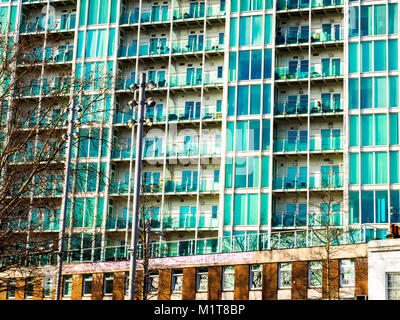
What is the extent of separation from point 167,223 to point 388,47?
23807mm

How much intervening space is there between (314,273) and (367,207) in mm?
12466

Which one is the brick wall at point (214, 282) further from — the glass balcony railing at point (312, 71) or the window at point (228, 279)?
the glass balcony railing at point (312, 71)

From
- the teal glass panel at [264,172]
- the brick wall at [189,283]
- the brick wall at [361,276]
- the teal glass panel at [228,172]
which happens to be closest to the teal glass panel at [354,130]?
the teal glass panel at [264,172]

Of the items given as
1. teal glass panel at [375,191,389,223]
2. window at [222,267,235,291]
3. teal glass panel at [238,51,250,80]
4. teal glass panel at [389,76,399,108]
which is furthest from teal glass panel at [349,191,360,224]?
teal glass panel at [238,51,250,80]

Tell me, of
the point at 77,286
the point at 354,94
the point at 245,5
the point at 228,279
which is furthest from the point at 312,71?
the point at 77,286

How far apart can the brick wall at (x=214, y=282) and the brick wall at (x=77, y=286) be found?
12134mm

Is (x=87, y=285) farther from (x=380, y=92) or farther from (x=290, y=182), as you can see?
(x=380, y=92)

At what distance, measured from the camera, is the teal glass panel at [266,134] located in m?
61.1

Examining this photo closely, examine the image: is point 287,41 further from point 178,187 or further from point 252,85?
point 178,187

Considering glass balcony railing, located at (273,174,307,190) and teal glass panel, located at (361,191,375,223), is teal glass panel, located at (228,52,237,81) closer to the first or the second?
glass balcony railing, located at (273,174,307,190)

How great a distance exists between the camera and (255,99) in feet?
203

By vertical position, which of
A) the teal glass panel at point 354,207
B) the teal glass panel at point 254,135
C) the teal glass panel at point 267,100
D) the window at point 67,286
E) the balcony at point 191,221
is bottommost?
the window at point 67,286

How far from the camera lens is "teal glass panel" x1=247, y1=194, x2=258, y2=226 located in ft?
194
